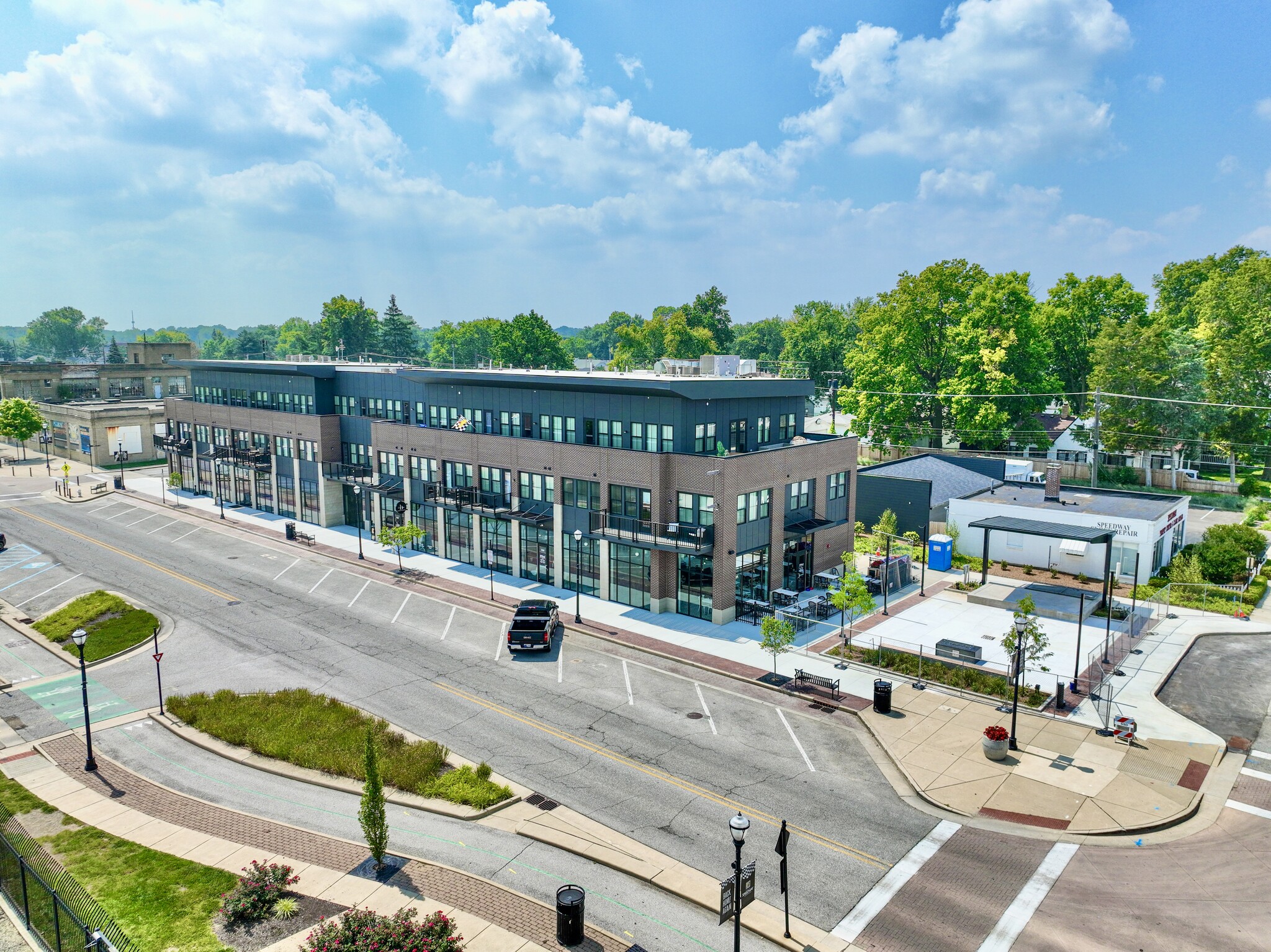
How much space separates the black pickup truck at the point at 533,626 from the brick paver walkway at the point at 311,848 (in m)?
14.0

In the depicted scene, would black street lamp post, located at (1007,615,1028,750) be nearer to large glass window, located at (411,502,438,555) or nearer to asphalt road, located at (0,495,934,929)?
asphalt road, located at (0,495,934,929)

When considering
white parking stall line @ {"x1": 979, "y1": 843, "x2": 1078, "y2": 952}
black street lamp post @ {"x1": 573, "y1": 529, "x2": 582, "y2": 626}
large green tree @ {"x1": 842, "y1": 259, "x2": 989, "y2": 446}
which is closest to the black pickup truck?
black street lamp post @ {"x1": 573, "y1": 529, "x2": 582, "y2": 626}

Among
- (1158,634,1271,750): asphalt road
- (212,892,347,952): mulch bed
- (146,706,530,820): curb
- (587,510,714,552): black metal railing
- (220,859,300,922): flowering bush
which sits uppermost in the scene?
(587,510,714,552): black metal railing

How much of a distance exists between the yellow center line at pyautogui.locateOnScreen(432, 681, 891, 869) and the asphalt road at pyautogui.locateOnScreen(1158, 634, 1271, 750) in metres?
15.7

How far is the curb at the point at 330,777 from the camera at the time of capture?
2211 cm

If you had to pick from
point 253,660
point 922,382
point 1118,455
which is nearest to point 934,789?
point 253,660

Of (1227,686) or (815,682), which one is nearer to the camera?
(1227,686)

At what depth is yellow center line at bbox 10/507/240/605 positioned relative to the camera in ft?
145

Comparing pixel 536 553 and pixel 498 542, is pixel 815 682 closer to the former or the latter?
pixel 536 553

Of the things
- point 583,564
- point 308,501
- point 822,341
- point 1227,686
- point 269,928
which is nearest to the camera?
point 269,928

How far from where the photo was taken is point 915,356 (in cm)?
7781

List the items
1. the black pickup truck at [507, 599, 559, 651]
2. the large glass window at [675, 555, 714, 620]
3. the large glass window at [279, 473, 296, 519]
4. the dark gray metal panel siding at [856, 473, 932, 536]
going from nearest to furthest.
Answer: the black pickup truck at [507, 599, 559, 651] → the large glass window at [675, 555, 714, 620] → the dark gray metal panel siding at [856, 473, 932, 536] → the large glass window at [279, 473, 296, 519]

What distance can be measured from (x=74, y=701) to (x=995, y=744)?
3324cm

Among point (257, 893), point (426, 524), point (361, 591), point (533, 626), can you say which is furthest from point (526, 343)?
point (257, 893)
